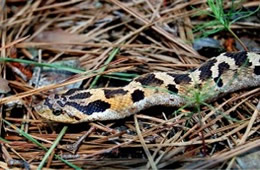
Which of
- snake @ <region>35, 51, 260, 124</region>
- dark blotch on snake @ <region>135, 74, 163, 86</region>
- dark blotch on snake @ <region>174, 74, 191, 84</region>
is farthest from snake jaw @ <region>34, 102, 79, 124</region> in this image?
dark blotch on snake @ <region>174, 74, 191, 84</region>

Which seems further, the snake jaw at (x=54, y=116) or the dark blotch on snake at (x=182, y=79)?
the dark blotch on snake at (x=182, y=79)

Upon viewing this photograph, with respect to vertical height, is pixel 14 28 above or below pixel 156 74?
above

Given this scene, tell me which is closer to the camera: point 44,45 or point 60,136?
point 60,136

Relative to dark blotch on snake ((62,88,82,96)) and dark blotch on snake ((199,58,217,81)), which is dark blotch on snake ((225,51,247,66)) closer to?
dark blotch on snake ((199,58,217,81))

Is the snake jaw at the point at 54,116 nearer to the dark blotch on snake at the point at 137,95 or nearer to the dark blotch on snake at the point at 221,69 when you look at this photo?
the dark blotch on snake at the point at 137,95

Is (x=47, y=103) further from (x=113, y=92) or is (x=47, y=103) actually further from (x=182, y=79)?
(x=182, y=79)

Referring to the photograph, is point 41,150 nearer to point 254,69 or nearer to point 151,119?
point 151,119

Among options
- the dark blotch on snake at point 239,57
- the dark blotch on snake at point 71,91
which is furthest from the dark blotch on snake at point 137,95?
the dark blotch on snake at point 239,57

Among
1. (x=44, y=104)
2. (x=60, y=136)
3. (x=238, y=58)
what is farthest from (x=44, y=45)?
(x=238, y=58)
